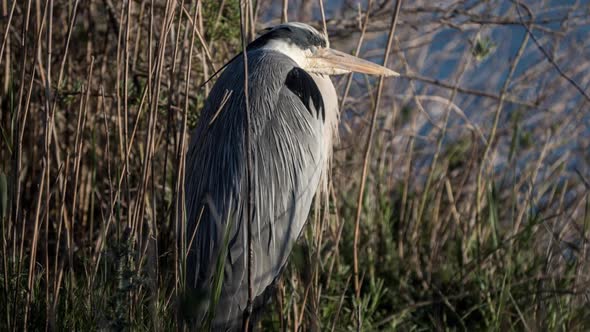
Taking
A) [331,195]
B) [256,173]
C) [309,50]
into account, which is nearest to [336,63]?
[309,50]

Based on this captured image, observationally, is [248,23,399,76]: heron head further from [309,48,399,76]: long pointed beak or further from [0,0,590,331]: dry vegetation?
[0,0,590,331]: dry vegetation

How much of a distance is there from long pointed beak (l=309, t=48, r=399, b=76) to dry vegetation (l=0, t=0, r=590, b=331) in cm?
13

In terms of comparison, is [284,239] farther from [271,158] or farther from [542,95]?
[542,95]

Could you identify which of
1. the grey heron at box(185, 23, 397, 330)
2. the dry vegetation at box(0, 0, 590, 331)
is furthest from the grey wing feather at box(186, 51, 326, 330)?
the dry vegetation at box(0, 0, 590, 331)

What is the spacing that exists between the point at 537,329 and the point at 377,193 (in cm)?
164

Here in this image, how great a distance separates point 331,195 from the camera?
10.3 ft

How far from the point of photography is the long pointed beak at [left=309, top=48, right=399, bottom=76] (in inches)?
104

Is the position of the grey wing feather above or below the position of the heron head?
below

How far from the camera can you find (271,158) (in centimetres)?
236

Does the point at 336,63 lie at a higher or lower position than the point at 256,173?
higher

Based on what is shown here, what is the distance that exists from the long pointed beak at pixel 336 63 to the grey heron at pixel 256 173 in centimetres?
15

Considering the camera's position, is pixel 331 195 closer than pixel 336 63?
No

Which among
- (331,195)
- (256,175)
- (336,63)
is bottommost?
(331,195)

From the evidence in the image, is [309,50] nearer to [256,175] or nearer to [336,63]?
[336,63]
